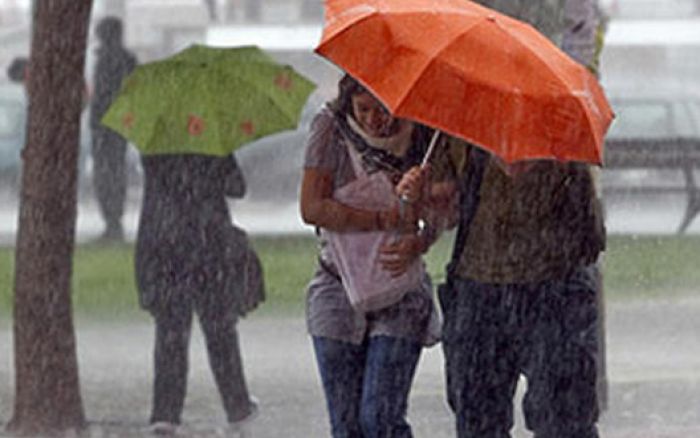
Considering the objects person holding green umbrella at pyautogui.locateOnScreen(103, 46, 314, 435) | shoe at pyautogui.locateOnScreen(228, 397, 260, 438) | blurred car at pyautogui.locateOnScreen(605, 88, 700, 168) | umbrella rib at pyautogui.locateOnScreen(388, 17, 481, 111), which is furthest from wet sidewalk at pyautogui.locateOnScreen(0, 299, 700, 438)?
blurred car at pyautogui.locateOnScreen(605, 88, 700, 168)

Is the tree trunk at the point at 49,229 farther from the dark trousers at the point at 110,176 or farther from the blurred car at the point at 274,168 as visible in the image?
the blurred car at the point at 274,168

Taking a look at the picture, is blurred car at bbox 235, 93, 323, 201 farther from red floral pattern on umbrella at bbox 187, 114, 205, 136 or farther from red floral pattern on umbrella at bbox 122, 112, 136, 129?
red floral pattern on umbrella at bbox 187, 114, 205, 136

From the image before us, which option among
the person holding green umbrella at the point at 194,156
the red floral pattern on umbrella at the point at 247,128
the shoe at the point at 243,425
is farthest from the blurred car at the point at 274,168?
the red floral pattern on umbrella at the point at 247,128

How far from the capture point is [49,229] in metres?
9.43

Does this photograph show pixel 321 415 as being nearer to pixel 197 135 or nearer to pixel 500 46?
pixel 197 135

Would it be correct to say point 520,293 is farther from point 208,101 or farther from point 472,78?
point 208,101

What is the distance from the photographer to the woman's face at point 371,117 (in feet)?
22.8

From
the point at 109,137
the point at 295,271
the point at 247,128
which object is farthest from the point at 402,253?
the point at 109,137

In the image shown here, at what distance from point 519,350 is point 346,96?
0.95m

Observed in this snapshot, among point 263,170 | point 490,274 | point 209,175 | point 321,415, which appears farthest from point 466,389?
point 263,170

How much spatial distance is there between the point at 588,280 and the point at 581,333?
0.56ft

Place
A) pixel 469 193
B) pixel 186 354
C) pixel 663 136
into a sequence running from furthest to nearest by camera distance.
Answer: pixel 663 136
pixel 186 354
pixel 469 193

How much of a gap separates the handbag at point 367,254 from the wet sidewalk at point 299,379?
2768mm

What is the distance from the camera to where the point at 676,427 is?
982 cm
